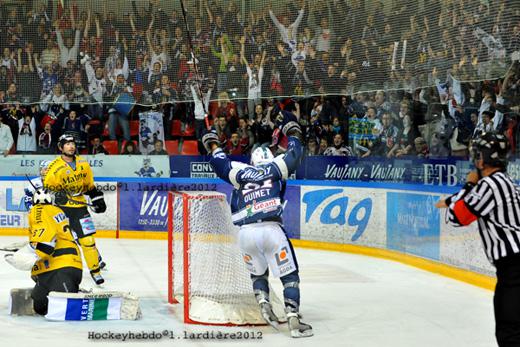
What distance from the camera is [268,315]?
6426mm

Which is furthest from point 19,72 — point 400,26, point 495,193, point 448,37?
point 495,193

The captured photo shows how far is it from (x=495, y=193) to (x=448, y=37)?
5.43 meters

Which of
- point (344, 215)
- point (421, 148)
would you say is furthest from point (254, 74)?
point (421, 148)

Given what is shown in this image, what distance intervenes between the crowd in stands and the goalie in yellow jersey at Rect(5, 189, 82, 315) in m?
4.02

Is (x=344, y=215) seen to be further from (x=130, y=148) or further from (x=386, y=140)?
(x=130, y=148)

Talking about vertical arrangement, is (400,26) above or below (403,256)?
above

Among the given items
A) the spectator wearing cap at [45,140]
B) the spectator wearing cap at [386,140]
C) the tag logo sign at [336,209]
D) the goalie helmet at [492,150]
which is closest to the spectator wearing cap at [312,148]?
the tag logo sign at [336,209]

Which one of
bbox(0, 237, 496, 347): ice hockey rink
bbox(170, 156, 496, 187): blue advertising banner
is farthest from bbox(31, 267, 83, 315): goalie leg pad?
bbox(170, 156, 496, 187): blue advertising banner

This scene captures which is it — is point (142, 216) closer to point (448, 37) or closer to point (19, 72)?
point (19, 72)

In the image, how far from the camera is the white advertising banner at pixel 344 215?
11258mm

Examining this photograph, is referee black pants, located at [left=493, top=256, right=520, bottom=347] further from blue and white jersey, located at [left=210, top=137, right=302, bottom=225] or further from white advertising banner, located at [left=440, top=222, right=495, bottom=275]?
white advertising banner, located at [left=440, top=222, right=495, bottom=275]

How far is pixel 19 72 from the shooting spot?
13711 millimetres

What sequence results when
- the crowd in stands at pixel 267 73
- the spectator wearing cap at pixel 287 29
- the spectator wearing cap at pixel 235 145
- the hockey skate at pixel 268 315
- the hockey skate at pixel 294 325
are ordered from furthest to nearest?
the spectator wearing cap at pixel 235 145 → the spectator wearing cap at pixel 287 29 → the crowd in stands at pixel 267 73 → the hockey skate at pixel 268 315 → the hockey skate at pixel 294 325

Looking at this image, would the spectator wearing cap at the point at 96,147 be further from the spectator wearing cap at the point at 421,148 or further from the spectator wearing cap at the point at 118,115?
the spectator wearing cap at the point at 421,148
